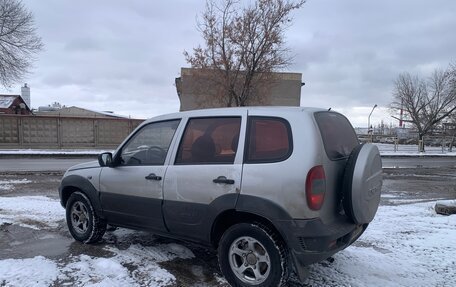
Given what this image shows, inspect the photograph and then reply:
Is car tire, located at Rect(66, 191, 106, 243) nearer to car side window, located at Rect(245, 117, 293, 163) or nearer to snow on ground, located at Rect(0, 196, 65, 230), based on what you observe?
snow on ground, located at Rect(0, 196, 65, 230)

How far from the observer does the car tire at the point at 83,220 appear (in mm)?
5234

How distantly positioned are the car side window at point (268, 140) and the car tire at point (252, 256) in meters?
0.67

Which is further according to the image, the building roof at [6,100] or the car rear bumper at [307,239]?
the building roof at [6,100]

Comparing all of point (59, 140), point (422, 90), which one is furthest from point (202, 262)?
point (422, 90)

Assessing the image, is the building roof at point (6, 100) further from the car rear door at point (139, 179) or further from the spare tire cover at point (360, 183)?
the spare tire cover at point (360, 183)

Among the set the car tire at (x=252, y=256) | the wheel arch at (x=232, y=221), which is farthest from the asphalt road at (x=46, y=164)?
the car tire at (x=252, y=256)

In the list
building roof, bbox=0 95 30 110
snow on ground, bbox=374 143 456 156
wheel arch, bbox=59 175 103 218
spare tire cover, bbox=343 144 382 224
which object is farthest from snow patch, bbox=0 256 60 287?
building roof, bbox=0 95 30 110

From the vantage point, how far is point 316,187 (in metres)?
3.52

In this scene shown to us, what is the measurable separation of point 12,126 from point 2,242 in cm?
2420

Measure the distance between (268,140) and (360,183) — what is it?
3.12 feet

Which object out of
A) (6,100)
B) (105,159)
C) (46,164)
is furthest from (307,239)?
(6,100)

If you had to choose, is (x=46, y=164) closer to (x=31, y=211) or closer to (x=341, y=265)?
(x=31, y=211)

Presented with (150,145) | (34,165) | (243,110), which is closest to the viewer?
(243,110)

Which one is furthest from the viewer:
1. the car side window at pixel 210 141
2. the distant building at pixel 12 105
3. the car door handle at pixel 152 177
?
the distant building at pixel 12 105
